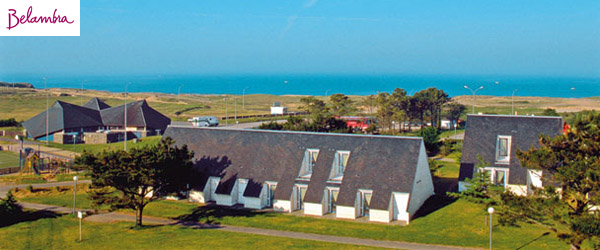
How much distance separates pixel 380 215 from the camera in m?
39.3

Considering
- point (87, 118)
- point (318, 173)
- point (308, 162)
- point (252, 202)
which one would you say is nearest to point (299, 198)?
point (318, 173)

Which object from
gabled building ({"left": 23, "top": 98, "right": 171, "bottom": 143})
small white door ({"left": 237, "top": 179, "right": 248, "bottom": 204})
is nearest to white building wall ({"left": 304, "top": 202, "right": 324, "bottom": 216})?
small white door ({"left": 237, "top": 179, "right": 248, "bottom": 204})

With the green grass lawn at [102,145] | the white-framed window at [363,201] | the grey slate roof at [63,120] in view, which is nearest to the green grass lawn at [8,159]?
the green grass lawn at [102,145]

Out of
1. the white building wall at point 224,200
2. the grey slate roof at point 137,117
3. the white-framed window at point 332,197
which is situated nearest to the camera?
the white-framed window at point 332,197

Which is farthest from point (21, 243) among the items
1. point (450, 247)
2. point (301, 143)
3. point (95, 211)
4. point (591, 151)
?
point (591, 151)

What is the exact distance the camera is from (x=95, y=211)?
4119 centimetres

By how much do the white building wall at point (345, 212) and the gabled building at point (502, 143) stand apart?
35.1 ft

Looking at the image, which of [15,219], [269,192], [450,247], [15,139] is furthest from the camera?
[15,139]

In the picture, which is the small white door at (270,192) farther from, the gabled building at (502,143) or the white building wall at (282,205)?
the gabled building at (502,143)

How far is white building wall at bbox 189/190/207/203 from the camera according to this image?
4494cm

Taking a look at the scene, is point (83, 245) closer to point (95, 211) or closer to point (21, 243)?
point (21, 243)

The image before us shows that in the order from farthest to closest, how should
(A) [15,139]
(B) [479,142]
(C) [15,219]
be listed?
1. (A) [15,139]
2. (B) [479,142]
3. (C) [15,219]

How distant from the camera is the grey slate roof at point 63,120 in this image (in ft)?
286

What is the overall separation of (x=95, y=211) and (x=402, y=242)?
22.1 m
